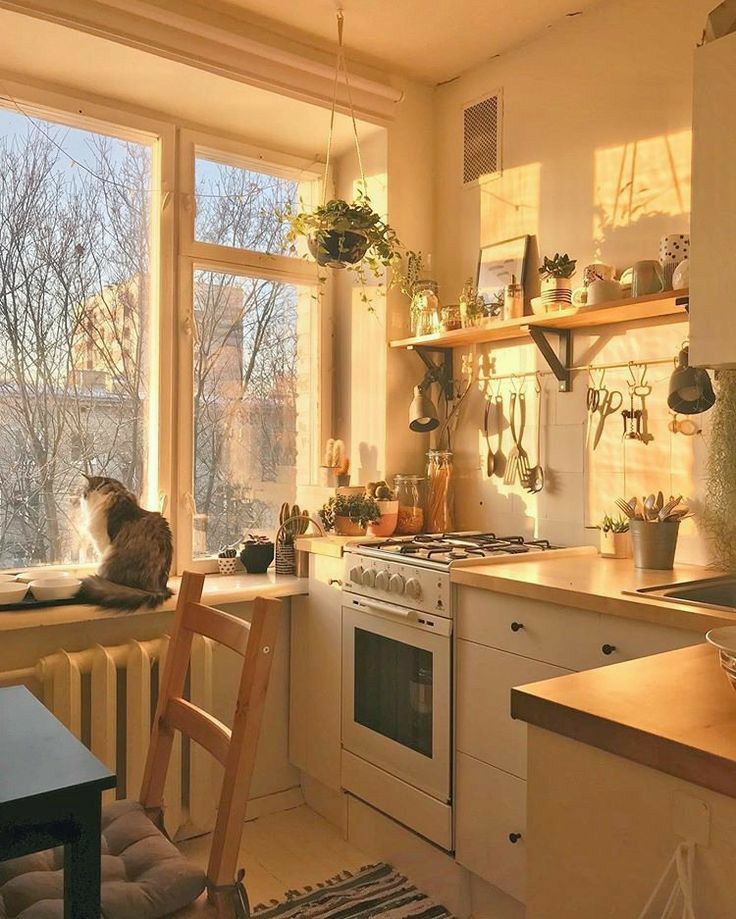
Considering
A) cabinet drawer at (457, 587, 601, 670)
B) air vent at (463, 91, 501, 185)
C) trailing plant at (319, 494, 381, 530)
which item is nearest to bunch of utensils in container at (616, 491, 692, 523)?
cabinet drawer at (457, 587, 601, 670)

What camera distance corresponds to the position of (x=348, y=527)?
305 centimetres

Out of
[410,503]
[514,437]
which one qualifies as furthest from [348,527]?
[514,437]

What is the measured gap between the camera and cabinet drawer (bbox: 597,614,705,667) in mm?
1798

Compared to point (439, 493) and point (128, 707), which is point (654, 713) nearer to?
Result: point (128, 707)

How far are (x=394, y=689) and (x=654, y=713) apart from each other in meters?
1.62

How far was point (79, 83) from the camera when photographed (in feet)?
9.50

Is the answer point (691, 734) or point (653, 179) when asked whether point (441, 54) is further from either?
point (691, 734)

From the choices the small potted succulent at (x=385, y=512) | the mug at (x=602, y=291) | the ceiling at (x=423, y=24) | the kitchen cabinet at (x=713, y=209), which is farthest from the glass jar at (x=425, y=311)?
the kitchen cabinet at (x=713, y=209)

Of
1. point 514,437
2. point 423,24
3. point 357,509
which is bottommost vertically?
point 357,509

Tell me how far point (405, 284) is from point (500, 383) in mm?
560

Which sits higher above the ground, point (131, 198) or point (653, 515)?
point (131, 198)

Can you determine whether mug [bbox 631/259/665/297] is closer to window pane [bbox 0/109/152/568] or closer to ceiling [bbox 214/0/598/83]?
ceiling [bbox 214/0/598/83]

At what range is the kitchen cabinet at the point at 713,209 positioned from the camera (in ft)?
4.27

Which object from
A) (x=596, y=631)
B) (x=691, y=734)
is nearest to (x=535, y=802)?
(x=691, y=734)
